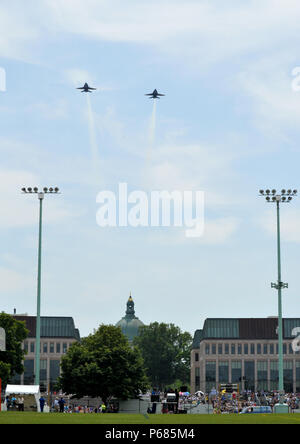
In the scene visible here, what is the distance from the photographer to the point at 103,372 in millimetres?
106625

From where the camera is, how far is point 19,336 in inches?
4432

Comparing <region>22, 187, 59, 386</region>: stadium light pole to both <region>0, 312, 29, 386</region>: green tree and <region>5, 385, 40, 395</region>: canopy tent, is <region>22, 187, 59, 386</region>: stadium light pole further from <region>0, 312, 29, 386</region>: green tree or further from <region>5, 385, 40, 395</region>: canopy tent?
<region>0, 312, 29, 386</region>: green tree

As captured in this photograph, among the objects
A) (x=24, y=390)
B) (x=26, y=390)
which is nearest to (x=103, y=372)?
(x=24, y=390)

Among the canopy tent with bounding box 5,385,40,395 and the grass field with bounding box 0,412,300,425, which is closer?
the grass field with bounding box 0,412,300,425

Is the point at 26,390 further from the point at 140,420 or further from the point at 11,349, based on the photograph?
the point at 11,349

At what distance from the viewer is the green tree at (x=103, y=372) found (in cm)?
10597

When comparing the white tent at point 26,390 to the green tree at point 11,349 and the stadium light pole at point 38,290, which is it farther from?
the green tree at point 11,349

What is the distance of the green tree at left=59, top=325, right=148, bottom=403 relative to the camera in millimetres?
105975

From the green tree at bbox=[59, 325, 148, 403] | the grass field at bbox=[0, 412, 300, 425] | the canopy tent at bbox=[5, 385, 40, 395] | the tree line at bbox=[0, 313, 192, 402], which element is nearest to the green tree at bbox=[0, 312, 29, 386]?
the tree line at bbox=[0, 313, 192, 402]

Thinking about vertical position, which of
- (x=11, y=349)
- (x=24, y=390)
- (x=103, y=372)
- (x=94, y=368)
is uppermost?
(x=11, y=349)

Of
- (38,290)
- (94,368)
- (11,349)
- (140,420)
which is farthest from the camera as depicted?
(11,349)
